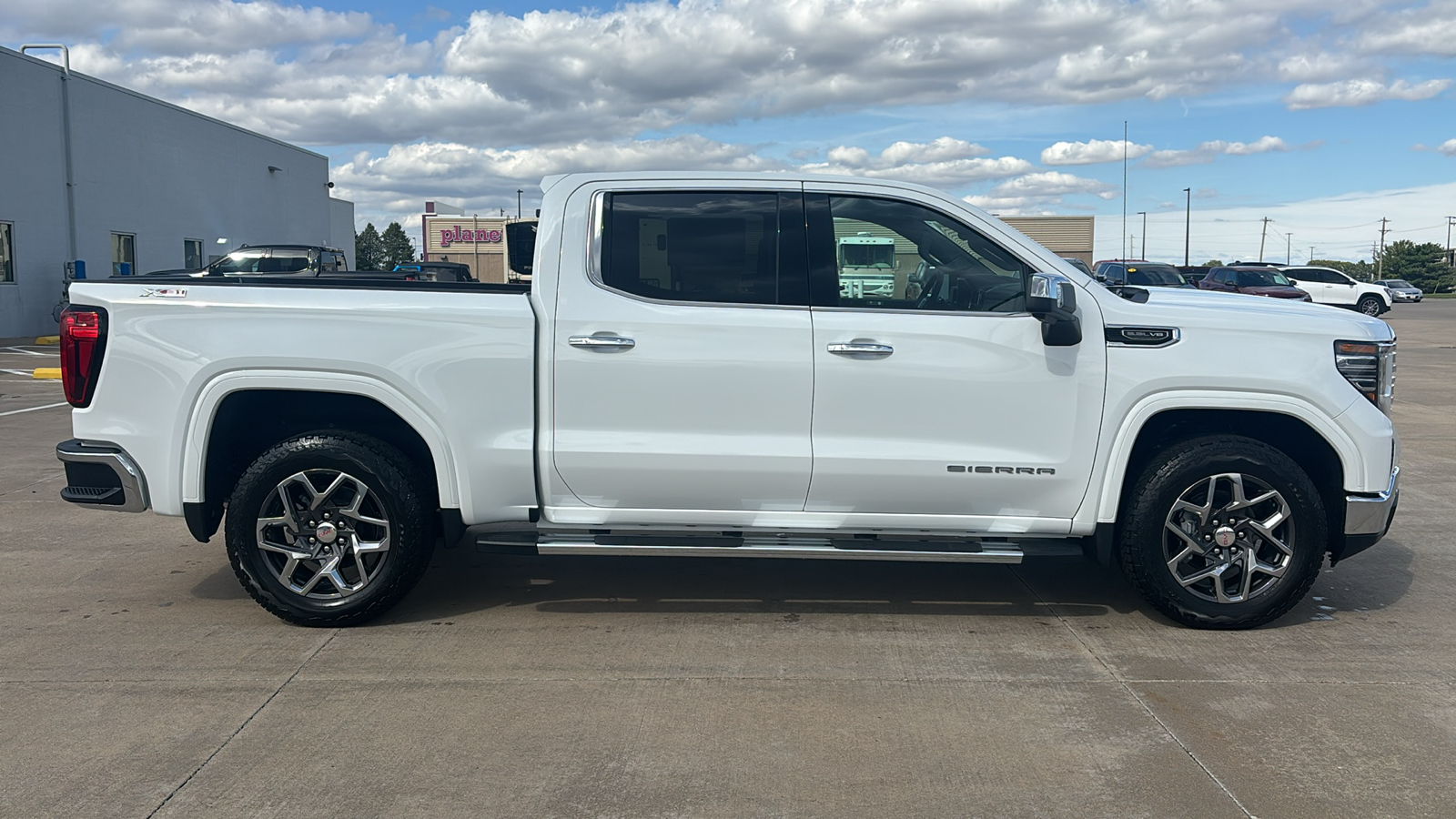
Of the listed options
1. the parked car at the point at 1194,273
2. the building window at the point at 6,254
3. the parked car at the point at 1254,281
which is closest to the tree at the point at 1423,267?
the parked car at the point at 1194,273

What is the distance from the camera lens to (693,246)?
5051 mm

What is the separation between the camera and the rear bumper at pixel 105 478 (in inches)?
194

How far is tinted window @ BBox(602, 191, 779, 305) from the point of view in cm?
500

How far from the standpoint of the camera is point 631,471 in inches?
194

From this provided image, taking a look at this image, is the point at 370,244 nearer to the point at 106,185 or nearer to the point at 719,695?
the point at 106,185

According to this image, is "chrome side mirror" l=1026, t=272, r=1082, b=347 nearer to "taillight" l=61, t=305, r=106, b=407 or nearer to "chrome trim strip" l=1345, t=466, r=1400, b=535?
"chrome trim strip" l=1345, t=466, r=1400, b=535

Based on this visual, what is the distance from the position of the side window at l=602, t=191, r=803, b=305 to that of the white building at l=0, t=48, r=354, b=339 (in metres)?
23.7

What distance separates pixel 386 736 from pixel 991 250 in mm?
3198

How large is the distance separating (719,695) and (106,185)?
92.4ft

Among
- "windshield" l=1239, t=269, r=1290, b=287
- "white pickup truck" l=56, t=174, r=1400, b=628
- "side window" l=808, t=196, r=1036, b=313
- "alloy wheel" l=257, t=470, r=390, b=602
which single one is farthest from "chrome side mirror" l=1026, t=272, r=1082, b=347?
"windshield" l=1239, t=269, r=1290, b=287

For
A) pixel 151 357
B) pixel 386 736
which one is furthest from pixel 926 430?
pixel 151 357

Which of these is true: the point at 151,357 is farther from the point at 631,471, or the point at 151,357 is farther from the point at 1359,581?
the point at 1359,581

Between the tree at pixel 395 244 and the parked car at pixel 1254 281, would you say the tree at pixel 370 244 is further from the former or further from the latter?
the parked car at pixel 1254 281

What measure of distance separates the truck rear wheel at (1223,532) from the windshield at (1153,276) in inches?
1053
